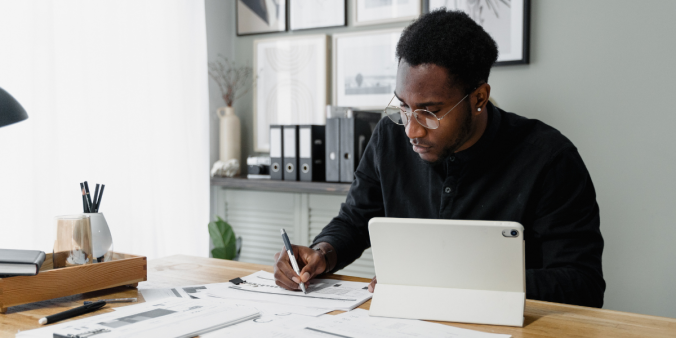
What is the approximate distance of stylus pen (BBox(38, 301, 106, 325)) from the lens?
0.92 metres

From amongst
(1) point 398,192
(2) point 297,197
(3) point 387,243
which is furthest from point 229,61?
(3) point 387,243

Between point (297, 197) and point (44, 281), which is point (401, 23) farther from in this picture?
point (44, 281)

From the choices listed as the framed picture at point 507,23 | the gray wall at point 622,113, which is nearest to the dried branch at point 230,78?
the framed picture at point 507,23

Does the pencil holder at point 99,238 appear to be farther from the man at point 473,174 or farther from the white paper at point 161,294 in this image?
the man at point 473,174

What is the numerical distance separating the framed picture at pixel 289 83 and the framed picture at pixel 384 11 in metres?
0.23

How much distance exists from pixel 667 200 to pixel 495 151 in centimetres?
131

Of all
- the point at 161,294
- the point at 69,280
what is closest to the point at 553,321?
the point at 161,294

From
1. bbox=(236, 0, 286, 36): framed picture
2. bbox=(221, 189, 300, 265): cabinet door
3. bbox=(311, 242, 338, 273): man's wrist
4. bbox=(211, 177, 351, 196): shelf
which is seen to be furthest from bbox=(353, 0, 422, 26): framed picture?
bbox=(311, 242, 338, 273): man's wrist

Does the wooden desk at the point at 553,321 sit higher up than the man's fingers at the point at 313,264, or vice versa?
the man's fingers at the point at 313,264

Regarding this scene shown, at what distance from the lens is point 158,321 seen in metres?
0.91

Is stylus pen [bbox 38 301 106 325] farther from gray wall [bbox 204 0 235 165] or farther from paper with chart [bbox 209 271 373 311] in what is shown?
gray wall [bbox 204 0 235 165]

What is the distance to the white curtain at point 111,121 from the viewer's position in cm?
208

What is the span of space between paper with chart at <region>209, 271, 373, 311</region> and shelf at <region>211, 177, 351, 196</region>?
1.31 m

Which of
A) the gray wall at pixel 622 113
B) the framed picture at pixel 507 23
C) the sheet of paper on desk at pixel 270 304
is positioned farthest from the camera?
the framed picture at pixel 507 23
